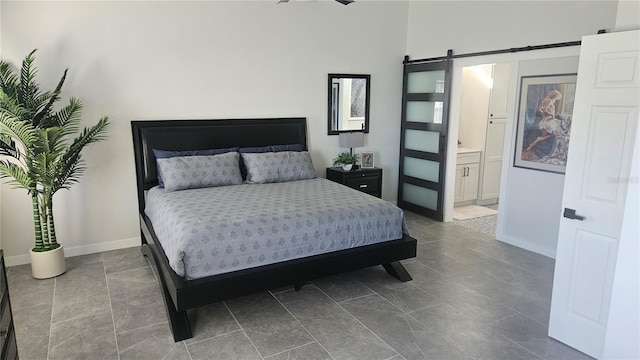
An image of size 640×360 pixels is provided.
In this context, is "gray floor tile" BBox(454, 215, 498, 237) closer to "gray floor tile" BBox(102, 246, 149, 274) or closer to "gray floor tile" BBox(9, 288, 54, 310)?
"gray floor tile" BBox(102, 246, 149, 274)

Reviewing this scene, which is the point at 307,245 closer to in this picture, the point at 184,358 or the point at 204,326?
the point at 204,326

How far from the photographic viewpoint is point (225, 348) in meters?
2.82

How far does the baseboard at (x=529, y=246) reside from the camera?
4485mm

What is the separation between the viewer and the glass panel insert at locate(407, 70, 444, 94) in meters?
5.55

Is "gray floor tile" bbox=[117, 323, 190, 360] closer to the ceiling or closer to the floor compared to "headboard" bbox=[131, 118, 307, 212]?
closer to the floor

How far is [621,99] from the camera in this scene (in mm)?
2453

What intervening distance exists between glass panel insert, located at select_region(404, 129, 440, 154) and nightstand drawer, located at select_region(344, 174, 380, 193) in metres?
0.83

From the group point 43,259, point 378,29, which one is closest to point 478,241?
point 378,29

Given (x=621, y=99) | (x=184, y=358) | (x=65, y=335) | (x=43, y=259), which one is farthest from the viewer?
(x=43, y=259)

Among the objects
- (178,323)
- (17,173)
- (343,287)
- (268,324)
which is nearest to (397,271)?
(343,287)

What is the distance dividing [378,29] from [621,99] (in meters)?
3.84

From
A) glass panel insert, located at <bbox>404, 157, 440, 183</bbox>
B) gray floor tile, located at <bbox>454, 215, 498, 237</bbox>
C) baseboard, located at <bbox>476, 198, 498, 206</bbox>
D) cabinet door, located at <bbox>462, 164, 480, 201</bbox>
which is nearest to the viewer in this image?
gray floor tile, located at <bbox>454, 215, 498, 237</bbox>

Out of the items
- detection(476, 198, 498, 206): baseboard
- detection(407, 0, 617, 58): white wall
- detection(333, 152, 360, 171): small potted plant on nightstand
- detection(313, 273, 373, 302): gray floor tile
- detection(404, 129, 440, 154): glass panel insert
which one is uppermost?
detection(407, 0, 617, 58): white wall

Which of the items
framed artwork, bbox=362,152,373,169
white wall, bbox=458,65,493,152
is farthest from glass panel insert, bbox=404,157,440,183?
A: white wall, bbox=458,65,493,152
